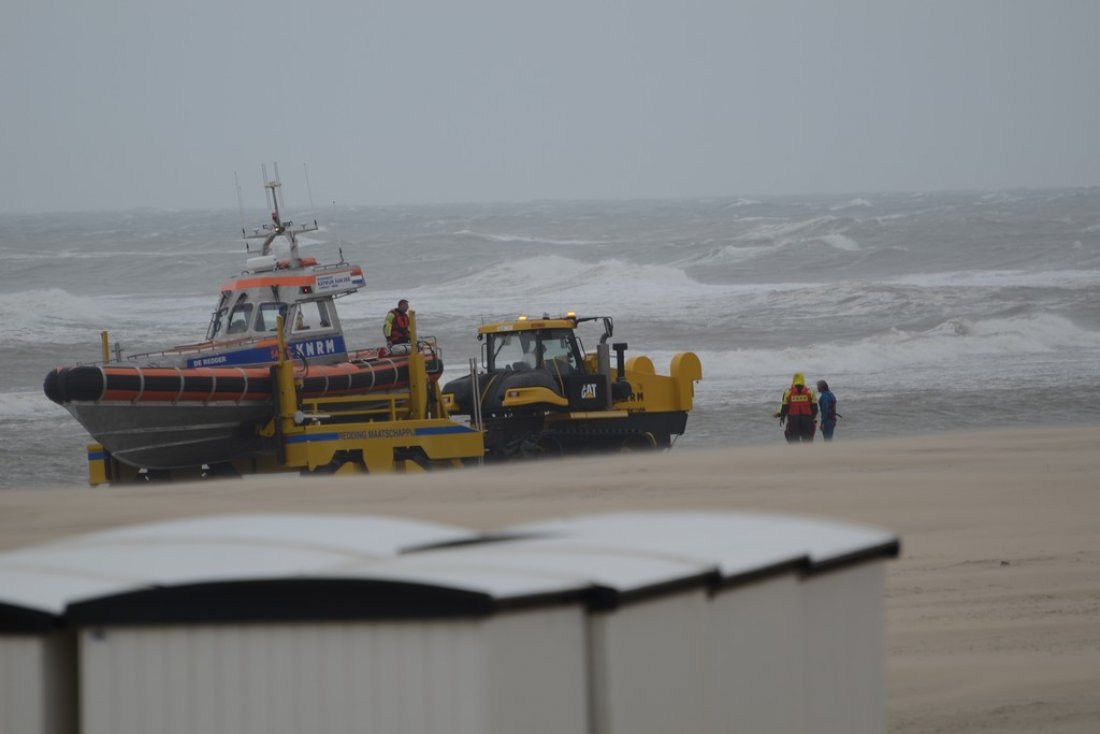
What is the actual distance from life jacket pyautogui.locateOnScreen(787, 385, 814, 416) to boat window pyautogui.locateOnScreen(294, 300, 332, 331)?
557 centimetres

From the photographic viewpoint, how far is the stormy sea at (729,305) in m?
25.1

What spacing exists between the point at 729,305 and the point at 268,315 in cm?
2864

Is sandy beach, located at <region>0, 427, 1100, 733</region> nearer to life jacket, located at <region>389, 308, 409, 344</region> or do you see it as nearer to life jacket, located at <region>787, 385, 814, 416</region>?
life jacket, located at <region>787, 385, 814, 416</region>

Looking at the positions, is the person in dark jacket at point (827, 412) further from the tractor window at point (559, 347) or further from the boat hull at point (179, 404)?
the boat hull at point (179, 404)

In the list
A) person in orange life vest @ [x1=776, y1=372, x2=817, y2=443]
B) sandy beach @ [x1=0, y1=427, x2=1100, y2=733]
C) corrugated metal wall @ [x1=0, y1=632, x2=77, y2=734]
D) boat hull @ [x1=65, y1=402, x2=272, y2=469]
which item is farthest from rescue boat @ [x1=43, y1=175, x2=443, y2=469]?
corrugated metal wall @ [x1=0, y1=632, x2=77, y2=734]

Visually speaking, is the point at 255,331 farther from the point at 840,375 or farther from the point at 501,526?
the point at 840,375

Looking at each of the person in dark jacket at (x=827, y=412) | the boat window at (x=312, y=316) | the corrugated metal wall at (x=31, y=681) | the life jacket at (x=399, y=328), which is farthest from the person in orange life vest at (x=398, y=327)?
the corrugated metal wall at (x=31, y=681)

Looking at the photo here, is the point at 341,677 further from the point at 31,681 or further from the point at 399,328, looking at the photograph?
the point at 399,328

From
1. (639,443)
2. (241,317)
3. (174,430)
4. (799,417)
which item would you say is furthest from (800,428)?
(174,430)

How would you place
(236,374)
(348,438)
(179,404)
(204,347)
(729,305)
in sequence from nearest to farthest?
(179,404), (236,374), (348,438), (204,347), (729,305)

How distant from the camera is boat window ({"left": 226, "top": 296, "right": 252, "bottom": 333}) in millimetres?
17172

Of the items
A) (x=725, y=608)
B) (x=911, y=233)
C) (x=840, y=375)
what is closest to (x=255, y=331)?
(x=725, y=608)

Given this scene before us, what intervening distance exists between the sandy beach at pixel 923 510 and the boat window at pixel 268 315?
2434 millimetres

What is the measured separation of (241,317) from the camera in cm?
1722
